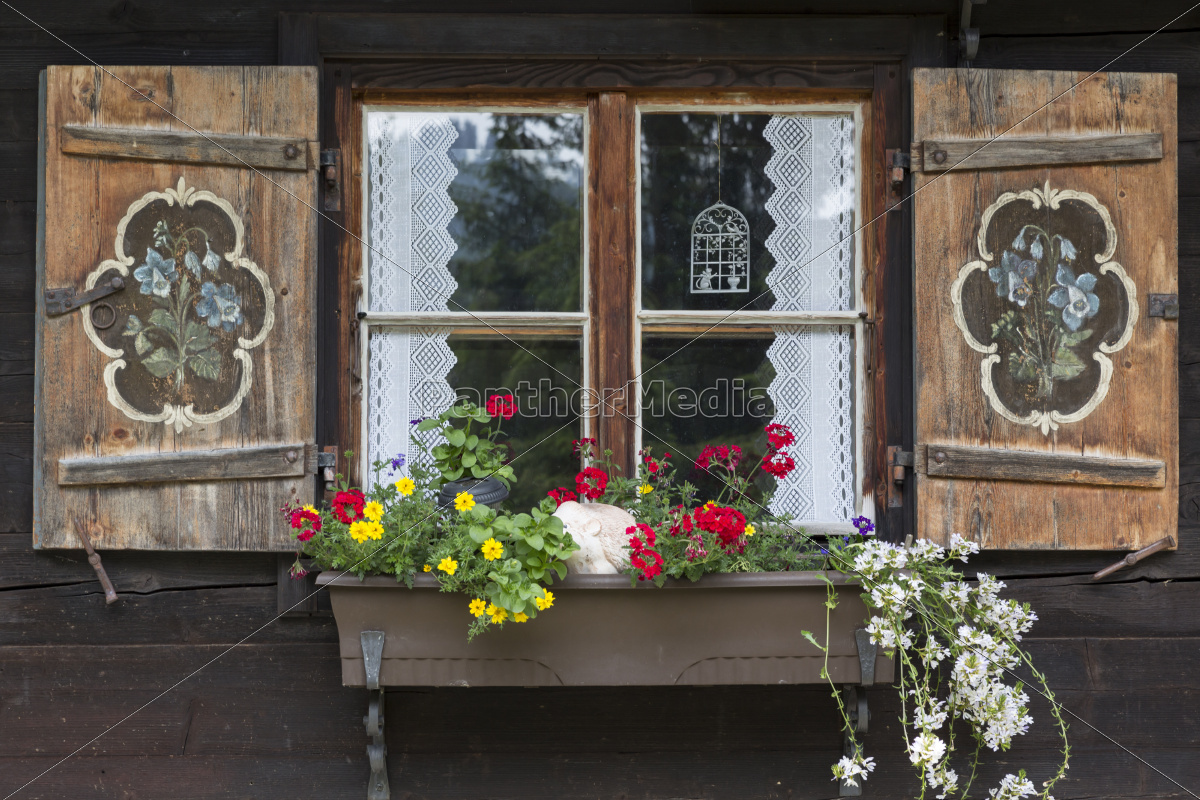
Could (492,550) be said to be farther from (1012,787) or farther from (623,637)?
(1012,787)

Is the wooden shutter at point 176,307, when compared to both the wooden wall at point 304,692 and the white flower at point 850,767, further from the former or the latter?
the white flower at point 850,767

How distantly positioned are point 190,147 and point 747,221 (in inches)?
51.6

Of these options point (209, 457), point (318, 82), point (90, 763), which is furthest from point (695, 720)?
point (318, 82)

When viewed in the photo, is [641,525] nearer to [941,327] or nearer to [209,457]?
[941,327]

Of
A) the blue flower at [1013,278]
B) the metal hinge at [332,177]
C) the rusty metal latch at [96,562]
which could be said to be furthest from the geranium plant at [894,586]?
the rusty metal latch at [96,562]

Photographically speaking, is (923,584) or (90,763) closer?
(923,584)

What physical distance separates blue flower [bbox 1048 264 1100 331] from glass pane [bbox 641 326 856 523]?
0.47 meters

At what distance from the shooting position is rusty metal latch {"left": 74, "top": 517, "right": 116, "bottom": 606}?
196 cm

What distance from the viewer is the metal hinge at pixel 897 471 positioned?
207cm

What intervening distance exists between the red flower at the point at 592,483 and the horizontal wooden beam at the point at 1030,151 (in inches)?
40.5

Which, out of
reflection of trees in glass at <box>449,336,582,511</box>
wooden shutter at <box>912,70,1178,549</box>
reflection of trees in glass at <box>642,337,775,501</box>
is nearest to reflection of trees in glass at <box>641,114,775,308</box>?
reflection of trees in glass at <box>642,337,775,501</box>

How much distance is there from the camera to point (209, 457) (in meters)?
1.97

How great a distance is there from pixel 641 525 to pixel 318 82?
1.28 metres

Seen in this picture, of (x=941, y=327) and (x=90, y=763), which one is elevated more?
(x=941, y=327)
